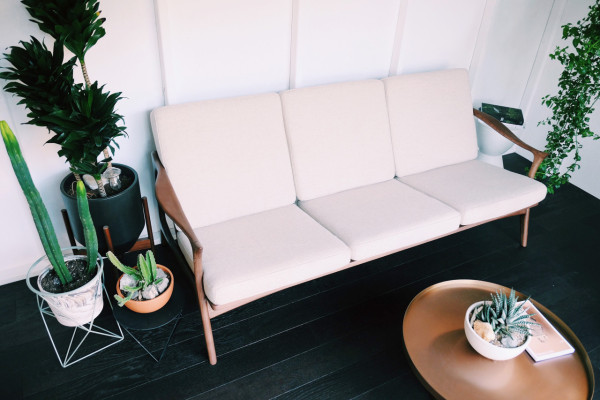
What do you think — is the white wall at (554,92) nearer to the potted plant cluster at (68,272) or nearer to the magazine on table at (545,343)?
the magazine on table at (545,343)

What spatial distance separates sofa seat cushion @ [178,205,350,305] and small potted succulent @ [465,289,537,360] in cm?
65

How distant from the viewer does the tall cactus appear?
1465 millimetres

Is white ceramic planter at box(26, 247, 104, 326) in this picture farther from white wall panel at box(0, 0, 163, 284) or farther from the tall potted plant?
white wall panel at box(0, 0, 163, 284)

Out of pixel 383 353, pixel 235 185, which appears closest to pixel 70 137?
pixel 235 185

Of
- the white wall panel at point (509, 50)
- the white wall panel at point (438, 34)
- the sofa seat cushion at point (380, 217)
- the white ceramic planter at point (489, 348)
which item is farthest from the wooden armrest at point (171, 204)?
the white wall panel at point (509, 50)

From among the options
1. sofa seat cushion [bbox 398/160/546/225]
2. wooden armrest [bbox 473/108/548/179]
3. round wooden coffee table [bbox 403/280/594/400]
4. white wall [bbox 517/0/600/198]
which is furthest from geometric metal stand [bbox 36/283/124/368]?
white wall [bbox 517/0/600/198]

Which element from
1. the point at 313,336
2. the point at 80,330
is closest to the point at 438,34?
the point at 313,336

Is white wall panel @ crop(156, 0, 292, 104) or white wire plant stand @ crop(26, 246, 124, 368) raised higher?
white wall panel @ crop(156, 0, 292, 104)

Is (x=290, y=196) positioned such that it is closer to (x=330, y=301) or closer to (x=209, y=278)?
(x=330, y=301)

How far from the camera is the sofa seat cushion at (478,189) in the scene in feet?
7.63

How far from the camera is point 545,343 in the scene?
5.27 feet

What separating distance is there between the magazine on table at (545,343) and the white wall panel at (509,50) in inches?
82.4

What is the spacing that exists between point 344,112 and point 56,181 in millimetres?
1576

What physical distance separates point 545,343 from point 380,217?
0.89 metres
